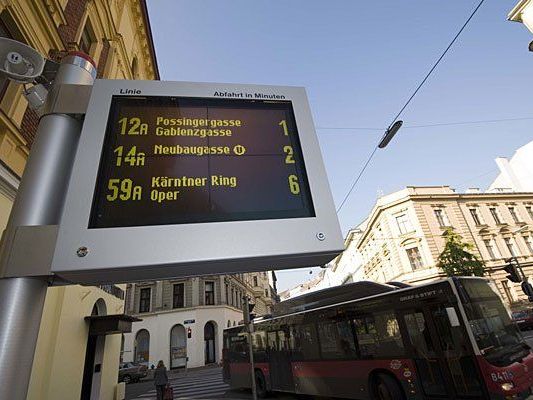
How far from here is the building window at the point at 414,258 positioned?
31625 mm

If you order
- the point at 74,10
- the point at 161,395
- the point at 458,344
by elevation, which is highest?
the point at 74,10

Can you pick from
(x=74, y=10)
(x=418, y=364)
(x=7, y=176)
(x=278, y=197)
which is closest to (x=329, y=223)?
(x=278, y=197)

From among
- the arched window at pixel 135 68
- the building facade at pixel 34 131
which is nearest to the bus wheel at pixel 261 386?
the building facade at pixel 34 131

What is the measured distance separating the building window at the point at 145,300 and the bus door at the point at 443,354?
2806cm

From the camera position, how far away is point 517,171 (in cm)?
3941

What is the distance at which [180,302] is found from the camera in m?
29.6

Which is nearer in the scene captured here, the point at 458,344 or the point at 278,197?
the point at 278,197

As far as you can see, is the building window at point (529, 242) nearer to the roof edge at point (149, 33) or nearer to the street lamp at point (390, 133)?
the street lamp at point (390, 133)

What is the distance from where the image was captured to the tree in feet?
85.9

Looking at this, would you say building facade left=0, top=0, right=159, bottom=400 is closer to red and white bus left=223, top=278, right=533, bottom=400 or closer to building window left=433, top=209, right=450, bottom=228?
red and white bus left=223, top=278, right=533, bottom=400

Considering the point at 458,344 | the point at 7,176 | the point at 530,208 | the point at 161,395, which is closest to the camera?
the point at 7,176

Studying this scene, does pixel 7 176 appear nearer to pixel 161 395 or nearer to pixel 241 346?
pixel 161 395

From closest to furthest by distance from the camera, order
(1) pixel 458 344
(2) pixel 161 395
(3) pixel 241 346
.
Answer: (1) pixel 458 344
(2) pixel 161 395
(3) pixel 241 346

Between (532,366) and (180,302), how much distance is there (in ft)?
90.9
